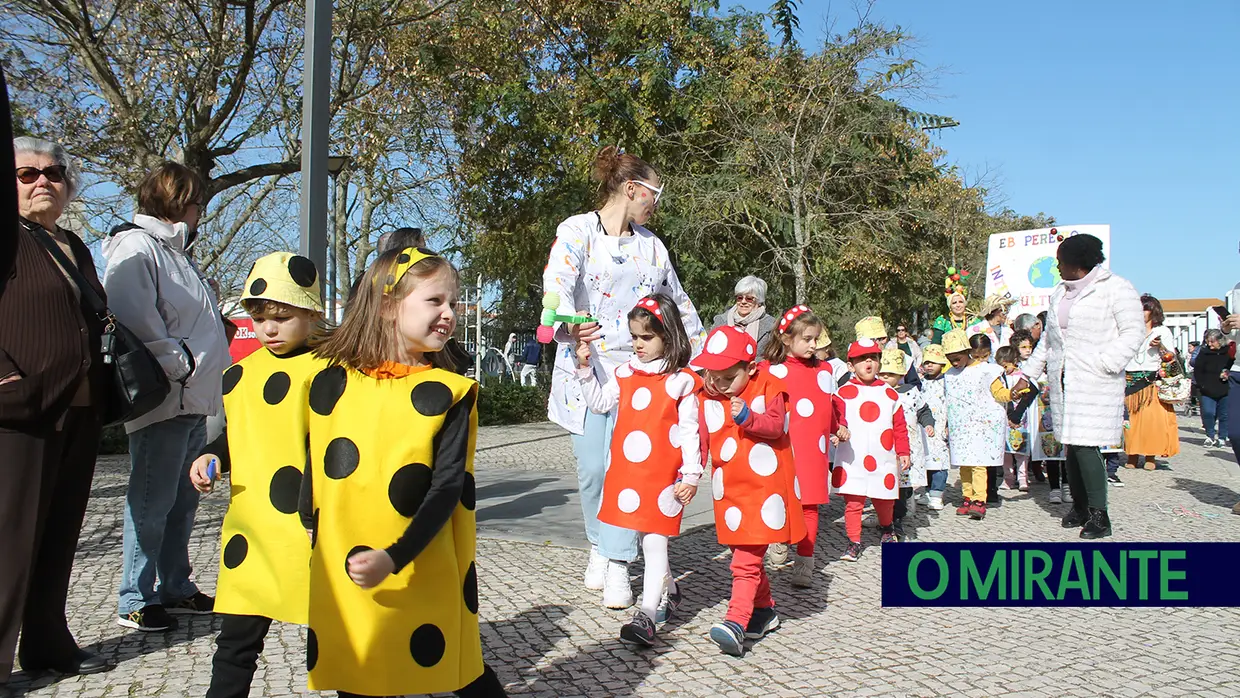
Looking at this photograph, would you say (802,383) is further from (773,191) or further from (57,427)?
(773,191)

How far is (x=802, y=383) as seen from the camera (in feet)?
18.1

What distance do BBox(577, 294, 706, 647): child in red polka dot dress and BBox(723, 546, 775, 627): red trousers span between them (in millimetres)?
287

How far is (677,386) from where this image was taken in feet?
13.7

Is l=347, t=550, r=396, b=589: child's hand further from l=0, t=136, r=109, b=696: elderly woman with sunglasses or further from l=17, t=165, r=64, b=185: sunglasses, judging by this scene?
l=17, t=165, r=64, b=185: sunglasses

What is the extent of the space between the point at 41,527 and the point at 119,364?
1.95 feet

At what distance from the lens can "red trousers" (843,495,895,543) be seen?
18.9ft

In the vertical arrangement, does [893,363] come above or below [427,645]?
above

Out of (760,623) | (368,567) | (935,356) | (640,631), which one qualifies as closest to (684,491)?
(640,631)

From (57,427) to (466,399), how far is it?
1.78 metres

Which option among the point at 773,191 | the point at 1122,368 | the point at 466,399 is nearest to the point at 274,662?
the point at 466,399

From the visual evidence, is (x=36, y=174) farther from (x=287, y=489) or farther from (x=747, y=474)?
(x=747, y=474)

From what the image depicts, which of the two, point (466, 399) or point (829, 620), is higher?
point (466, 399)

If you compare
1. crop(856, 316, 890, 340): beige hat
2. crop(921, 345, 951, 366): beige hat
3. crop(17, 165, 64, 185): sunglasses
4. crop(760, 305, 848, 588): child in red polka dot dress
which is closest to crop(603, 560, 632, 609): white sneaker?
crop(760, 305, 848, 588): child in red polka dot dress

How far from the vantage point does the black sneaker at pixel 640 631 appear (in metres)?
3.84
